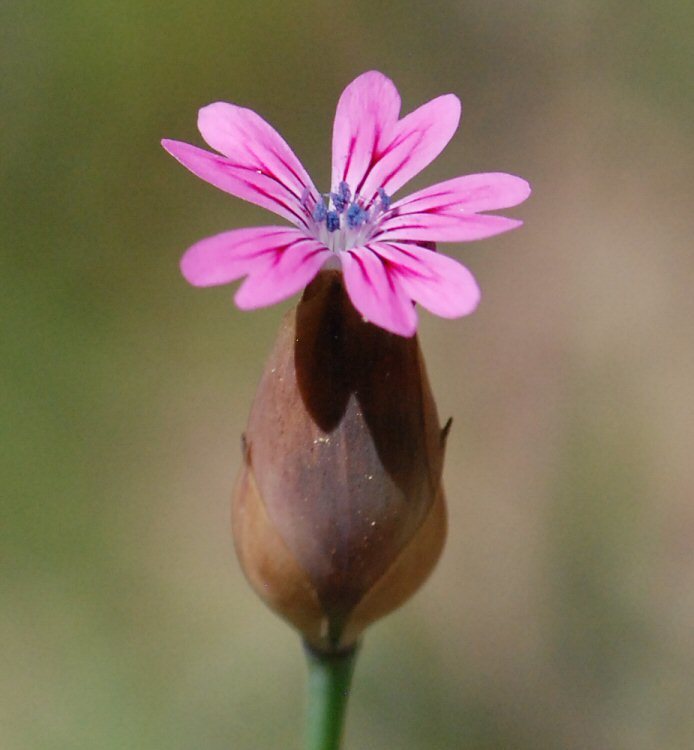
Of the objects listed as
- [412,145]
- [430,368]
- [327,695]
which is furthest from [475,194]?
[430,368]

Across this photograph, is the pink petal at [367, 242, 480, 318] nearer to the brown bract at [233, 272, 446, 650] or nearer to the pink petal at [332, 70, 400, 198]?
the brown bract at [233, 272, 446, 650]

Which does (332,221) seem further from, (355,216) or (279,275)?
(279,275)

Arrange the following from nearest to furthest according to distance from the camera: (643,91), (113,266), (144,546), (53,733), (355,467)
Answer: (355,467)
(53,733)
(144,546)
(113,266)
(643,91)

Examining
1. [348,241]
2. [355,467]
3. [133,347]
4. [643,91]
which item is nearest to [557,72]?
[643,91]

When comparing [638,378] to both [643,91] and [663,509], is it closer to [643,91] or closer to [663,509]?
[663,509]

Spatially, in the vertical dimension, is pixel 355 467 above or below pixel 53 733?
above

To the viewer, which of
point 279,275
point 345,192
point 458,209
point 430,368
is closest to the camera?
point 279,275

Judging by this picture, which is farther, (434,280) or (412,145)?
(412,145)
